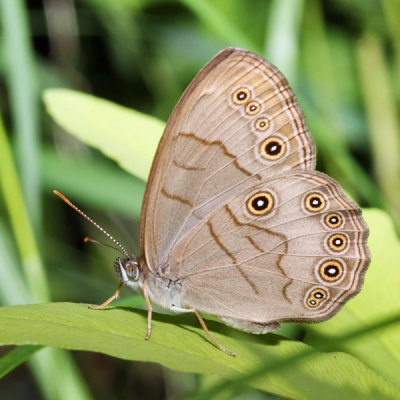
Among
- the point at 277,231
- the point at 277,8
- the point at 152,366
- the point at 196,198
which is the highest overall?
the point at 277,8

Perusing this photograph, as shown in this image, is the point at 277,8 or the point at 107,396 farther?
the point at 107,396

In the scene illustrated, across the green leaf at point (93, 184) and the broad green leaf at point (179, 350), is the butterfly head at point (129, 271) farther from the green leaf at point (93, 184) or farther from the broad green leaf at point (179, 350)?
the green leaf at point (93, 184)

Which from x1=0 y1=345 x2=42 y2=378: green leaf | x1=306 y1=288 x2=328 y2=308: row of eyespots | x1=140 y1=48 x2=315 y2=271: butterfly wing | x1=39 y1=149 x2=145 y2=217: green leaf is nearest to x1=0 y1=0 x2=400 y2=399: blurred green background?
x1=39 y1=149 x2=145 y2=217: green leaf

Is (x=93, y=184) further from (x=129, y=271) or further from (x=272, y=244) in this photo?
(x=272, y=244)

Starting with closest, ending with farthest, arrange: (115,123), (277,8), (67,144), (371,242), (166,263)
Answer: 1. (371,242)
2. (115,123)
3. (166,263)
4. (277,8)
5. (67,144)

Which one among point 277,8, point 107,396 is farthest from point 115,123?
point 107,396

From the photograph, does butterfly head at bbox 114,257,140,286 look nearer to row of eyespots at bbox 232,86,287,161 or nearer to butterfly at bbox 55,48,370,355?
butterfly at bbox 55,48,370,355

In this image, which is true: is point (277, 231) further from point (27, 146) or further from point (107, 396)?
point (107, 396)
